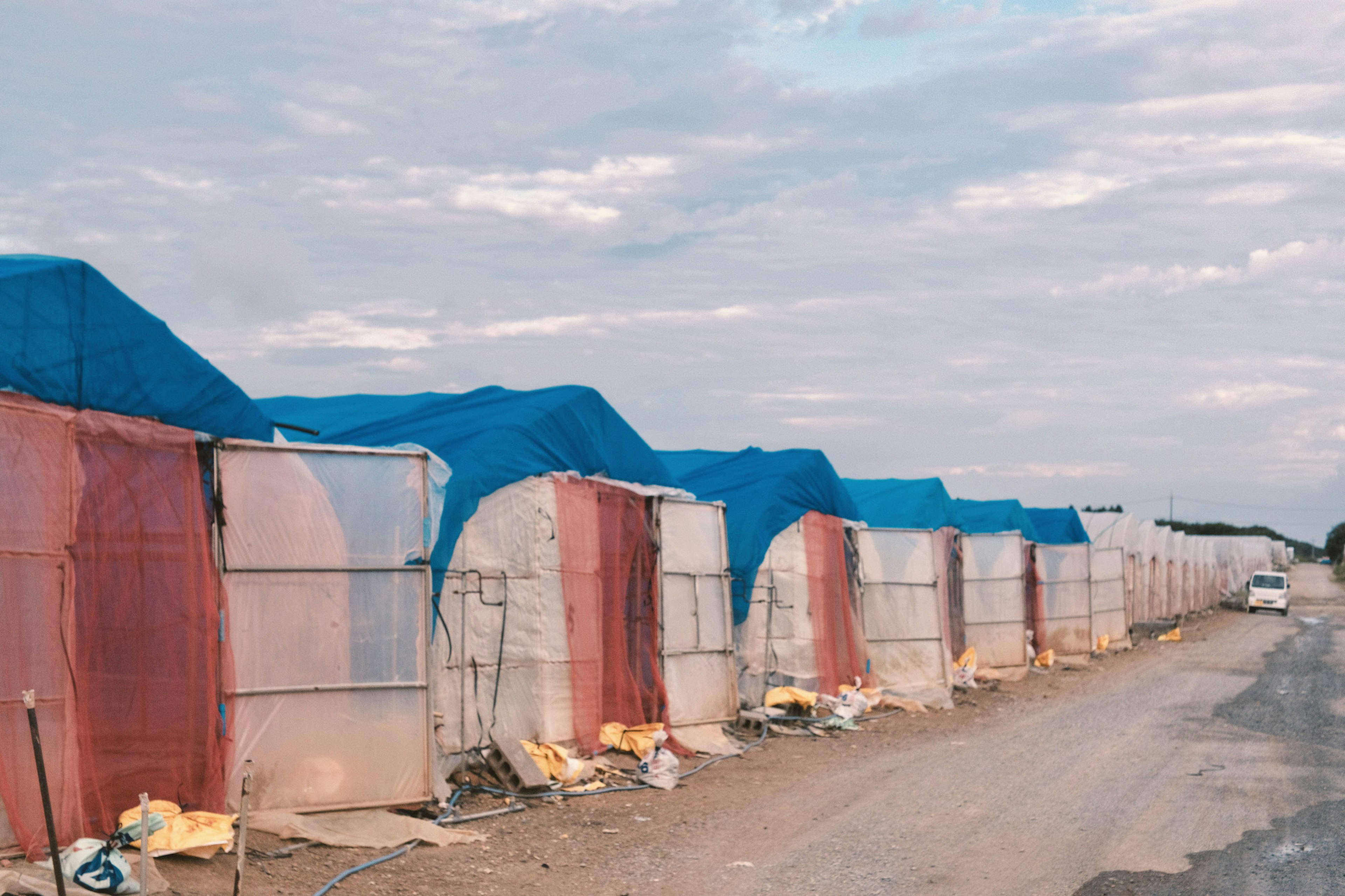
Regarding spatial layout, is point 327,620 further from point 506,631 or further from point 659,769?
point 659,769

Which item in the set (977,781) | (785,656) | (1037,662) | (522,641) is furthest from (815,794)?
(1037,662)

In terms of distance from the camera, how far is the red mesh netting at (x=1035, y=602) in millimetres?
29719

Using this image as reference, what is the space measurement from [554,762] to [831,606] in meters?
8.82

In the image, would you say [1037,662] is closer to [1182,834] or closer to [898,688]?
[898,688]

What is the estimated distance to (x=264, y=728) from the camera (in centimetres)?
966

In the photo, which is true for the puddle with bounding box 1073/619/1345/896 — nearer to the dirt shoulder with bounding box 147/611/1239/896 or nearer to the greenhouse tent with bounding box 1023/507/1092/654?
the dirt shoulder with bounding box 147/611/1239/896

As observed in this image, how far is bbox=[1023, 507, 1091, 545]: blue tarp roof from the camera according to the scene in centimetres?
3262

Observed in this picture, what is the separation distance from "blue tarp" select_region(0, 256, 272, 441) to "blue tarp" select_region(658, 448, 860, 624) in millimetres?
9318

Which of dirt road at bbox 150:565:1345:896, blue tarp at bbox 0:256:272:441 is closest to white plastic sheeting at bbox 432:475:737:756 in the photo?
dirt road at bbox 150:565:1345:896

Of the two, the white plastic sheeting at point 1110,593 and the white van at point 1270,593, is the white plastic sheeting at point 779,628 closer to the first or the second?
the white plastic sheeting at point 1110,593

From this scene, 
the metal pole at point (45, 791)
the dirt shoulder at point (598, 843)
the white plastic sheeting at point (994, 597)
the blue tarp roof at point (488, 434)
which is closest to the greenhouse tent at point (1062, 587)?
the white plastic sheeting at point (994, 597)

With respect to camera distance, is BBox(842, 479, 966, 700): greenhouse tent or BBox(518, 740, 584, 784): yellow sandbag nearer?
BBox(518, 740, 584, 784): yellow sandbag

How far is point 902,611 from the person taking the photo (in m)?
21.8

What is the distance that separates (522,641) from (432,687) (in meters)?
2.27
